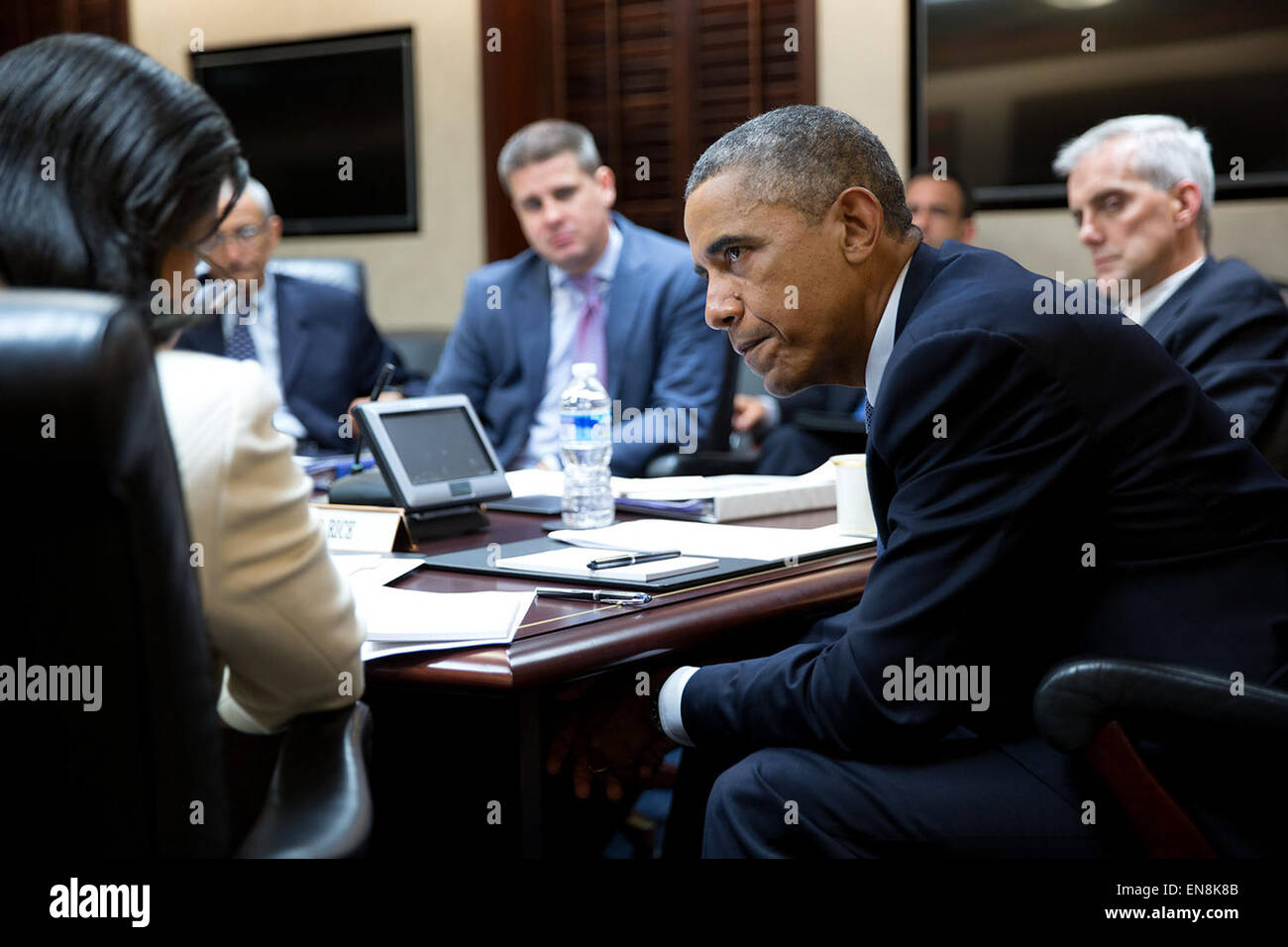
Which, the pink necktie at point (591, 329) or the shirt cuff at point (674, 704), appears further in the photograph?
the pink necktie at point (591, 329)

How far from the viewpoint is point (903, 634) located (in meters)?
1.29

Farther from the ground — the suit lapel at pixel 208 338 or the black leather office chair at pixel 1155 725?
the suit lapel at pixel 208 338

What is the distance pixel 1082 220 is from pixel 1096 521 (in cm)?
196

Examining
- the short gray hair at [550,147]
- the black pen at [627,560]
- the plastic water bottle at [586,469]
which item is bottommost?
the black pen at [627,560]

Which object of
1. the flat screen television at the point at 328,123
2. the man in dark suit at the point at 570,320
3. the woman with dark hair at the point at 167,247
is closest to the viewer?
the woman with dark hair at the point at 167,247

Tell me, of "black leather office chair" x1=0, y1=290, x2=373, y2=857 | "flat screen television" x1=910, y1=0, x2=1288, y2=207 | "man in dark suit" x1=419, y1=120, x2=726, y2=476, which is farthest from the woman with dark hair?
"flat screen television" x1=910, y1=0, x2=1288, y2=207

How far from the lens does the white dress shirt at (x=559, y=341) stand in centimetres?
330

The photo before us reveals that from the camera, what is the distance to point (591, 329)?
3.35 meters

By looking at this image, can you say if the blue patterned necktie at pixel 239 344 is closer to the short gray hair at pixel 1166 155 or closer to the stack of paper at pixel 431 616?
the stack of paper at pixel 431 616

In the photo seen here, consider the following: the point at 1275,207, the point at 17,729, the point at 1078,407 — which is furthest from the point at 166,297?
the point at 1275,207

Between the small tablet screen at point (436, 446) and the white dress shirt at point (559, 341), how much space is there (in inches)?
44.8

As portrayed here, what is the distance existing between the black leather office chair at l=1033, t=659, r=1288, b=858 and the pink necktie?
2.14 meters

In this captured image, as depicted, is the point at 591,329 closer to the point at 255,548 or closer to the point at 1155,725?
the point at 1155,725

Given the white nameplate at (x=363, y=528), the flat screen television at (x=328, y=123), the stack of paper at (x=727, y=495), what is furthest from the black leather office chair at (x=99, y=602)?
the flat screen television at (x=328, y=123)
